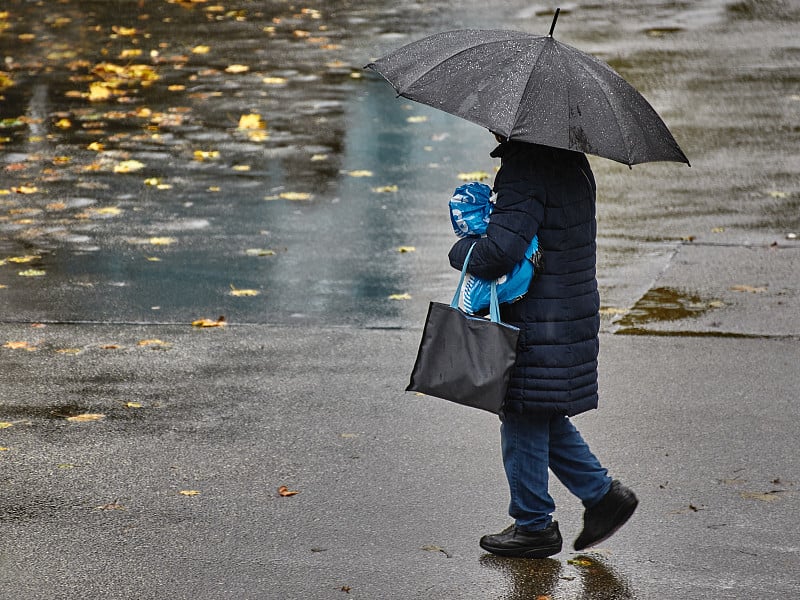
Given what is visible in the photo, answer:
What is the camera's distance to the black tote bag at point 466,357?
428cm

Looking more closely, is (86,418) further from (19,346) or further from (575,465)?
(575,465)

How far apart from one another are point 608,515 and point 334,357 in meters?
2.42

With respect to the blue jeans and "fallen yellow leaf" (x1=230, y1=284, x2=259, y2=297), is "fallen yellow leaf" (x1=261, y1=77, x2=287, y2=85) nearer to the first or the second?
"fallen yellow leaf" (x1=230, y1=284, x2=259, y2=297)

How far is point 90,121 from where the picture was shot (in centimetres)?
1187

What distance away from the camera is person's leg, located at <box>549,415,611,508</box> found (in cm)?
459

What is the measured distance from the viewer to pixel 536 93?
4.17 m

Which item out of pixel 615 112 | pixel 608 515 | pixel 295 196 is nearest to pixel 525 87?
pixel 615 112

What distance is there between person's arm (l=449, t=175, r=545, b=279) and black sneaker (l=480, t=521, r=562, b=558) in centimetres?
99

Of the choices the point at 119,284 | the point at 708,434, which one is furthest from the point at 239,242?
the point at 708,434

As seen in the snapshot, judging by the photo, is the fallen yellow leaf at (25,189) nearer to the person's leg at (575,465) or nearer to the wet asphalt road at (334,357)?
the wet asphalt road at (334,357)

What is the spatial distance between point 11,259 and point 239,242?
59.6 inches

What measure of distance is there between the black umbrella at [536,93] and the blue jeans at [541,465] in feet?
3.36

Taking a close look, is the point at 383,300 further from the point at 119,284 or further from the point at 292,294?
the point at 119,284

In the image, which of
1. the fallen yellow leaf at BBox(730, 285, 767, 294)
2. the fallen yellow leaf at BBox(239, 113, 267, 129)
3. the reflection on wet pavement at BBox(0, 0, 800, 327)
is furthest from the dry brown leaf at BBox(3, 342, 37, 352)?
the fallen yellow leaf at BBox(239, 113, 267, 129)
